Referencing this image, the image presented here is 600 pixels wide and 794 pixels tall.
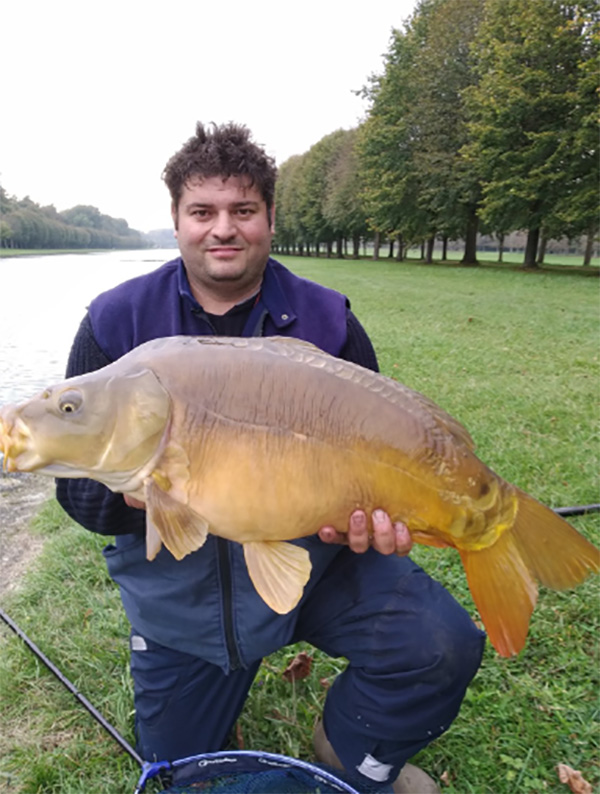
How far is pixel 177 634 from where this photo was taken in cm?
202

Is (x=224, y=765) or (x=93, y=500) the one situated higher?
(x=93, y=500)

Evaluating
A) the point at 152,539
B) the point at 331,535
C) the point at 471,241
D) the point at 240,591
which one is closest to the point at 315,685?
the point at 240,591

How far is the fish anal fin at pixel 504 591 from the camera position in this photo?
1.65 meters

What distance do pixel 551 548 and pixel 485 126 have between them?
2527cm

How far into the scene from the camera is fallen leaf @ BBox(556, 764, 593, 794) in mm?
2000

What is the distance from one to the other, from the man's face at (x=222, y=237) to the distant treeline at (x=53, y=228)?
285 ft

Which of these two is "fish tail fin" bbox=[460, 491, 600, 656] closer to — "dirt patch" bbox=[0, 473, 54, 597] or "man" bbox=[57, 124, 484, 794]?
"man" bbox=[57, 124, 484, 794]

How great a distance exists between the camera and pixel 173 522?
4.94ft

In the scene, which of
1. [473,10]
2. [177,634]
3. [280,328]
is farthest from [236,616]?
[473,10]

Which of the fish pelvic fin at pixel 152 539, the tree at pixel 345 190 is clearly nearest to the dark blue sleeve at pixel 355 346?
the fish pelvic fin at pixel 152 539

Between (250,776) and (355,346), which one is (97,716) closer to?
(250,776)

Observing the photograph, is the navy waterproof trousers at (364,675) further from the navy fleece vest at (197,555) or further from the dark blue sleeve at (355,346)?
the dark blue sleeve at (355,346)

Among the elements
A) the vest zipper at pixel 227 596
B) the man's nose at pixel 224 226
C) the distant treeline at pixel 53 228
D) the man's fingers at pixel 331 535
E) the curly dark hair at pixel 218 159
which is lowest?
the distant treeline at pixel 53 228

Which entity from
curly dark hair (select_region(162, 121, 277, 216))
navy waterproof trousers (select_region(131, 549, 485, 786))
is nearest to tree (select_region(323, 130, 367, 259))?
curly dark hair (select_region(162, 121, 277, 216))
